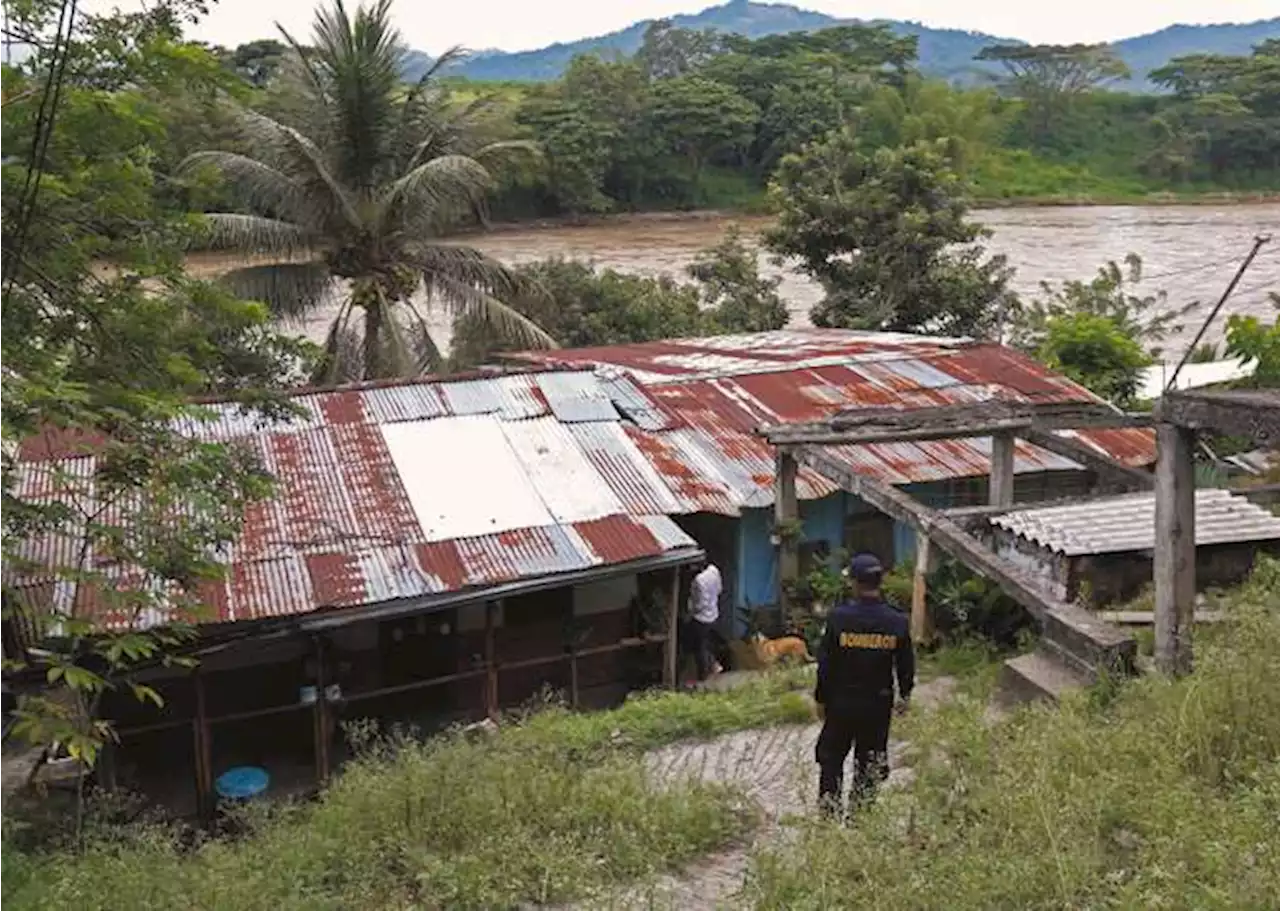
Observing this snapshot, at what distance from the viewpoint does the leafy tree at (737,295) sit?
2322 centimetres

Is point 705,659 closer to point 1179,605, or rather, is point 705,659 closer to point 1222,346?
point 1179,605

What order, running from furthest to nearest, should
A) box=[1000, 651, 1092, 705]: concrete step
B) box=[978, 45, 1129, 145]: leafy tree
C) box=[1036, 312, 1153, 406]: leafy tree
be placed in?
box=[978, 45, 1129, 145]: leafy tree → box=[1036, 312, 1153, 406]: leafy tree → box=[1000, 651, 1092, 705]: concrete step

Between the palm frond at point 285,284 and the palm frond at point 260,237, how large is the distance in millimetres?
218

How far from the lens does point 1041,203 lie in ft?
171

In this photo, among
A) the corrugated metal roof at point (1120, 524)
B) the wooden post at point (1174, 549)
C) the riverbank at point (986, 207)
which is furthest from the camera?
the riverbank at point (986, 207)

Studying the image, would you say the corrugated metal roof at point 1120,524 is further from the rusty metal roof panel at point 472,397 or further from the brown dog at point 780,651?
the rusty metal roof panel at point 472,397

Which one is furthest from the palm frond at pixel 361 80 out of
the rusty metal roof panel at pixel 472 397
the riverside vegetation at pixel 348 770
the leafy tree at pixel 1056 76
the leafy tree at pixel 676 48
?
the leafy tree at pixel 676 48

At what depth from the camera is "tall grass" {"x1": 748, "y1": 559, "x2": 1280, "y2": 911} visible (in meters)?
3.94

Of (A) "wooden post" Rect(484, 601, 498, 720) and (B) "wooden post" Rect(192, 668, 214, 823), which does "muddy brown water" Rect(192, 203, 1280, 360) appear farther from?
(B) "wooden post" Rect(192, 668, 214, 823)

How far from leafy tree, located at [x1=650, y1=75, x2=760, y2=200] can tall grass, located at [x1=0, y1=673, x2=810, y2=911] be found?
139 feet

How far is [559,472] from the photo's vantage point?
35.5ft

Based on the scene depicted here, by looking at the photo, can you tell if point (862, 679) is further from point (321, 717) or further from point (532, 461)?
point (532, 461)

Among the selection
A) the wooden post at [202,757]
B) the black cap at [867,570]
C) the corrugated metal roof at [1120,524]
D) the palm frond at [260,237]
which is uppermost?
the palm frond at [260,237]

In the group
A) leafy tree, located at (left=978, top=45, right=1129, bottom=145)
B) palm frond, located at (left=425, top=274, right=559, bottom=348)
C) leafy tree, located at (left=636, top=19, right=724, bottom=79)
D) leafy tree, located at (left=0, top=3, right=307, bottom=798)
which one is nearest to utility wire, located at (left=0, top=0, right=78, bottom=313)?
leafy tree, located at (left=0, top=3, right=307, bottom=798)
